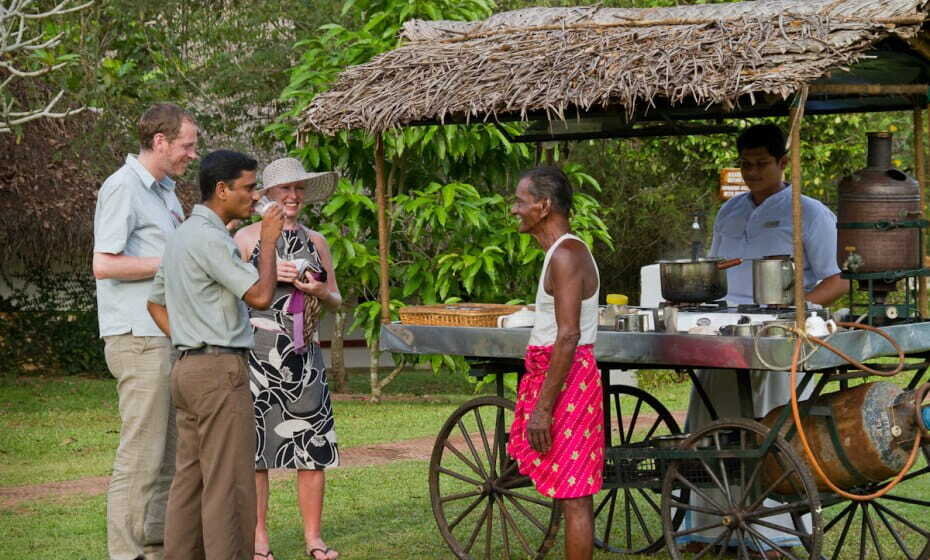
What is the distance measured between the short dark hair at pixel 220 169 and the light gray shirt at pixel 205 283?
97 mm

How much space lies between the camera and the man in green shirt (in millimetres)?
5430

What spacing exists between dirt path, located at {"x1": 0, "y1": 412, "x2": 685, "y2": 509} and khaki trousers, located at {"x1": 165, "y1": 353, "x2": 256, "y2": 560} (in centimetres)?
379

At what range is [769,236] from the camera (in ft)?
23.0

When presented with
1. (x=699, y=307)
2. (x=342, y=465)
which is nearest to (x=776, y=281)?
(x=699, y=307)

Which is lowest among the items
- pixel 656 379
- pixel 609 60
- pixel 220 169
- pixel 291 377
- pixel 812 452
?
pixel 656 379

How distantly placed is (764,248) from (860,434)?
1.50 meters

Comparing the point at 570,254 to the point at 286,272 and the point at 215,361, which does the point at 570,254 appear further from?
the point at 286,272

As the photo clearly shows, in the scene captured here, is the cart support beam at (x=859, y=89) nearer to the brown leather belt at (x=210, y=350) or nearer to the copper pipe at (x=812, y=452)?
the copper pipe at (x=812, y=452)

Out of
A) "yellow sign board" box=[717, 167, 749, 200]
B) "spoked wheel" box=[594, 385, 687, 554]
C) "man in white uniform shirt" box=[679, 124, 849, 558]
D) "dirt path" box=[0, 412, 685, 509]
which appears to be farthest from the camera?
"yellow sign board" box=[717, 167, 749, 200]

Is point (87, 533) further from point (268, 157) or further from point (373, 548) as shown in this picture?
point (268, 157)

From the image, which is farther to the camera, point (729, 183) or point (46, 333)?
point (46, 333)

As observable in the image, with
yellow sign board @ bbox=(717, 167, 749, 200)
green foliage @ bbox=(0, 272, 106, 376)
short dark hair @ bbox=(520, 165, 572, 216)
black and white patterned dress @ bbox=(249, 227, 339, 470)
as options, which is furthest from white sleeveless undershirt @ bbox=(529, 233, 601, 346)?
green foliage @ bbox=(0, 272, 106, 376)

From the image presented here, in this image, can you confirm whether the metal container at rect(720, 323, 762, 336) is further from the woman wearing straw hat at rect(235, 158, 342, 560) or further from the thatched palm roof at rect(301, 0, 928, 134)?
the woman wearing straw hat at rect(235, 158, 342, 560)

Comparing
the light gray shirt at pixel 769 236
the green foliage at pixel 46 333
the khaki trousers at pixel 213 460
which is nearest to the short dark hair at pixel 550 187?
the khaki trousers at pixel 213 460
